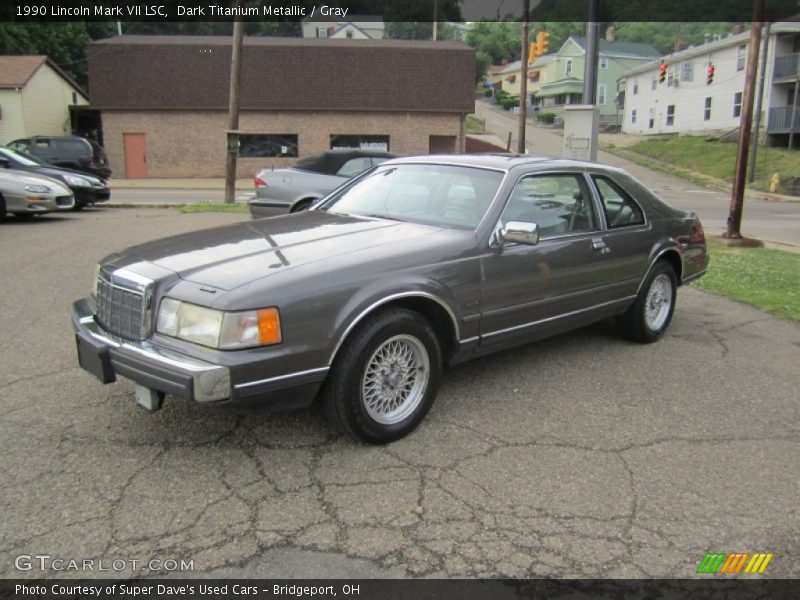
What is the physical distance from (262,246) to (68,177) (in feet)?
40.3

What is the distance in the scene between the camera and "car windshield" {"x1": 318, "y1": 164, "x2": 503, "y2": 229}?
4.50 m

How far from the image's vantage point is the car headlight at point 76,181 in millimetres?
14164

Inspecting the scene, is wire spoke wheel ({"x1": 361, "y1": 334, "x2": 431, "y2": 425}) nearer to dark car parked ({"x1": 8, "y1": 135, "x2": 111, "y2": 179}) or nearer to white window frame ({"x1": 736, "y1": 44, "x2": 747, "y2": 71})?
dark car parked ({"x1": 8, "y1": 135, "x2": 111, "y2": 179})

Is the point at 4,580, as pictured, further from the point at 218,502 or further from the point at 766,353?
the point at 766,353

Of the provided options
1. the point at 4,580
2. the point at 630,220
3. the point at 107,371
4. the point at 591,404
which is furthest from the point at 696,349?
the point at 4,580

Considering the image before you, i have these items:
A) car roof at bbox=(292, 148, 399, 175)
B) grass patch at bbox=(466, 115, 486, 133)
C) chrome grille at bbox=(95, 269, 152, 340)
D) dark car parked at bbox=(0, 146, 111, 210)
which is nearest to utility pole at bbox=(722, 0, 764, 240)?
car roof at bbox=(292, 148, 399, 175)

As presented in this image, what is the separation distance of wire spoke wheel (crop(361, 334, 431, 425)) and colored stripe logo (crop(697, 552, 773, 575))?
169 cm

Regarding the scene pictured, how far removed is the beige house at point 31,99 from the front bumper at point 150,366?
34631mm

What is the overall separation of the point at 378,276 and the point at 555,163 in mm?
2052

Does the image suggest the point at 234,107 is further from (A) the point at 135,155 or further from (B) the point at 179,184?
(A) the point at 135,155

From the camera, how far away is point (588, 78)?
1427cm

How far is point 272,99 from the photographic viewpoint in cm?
2995

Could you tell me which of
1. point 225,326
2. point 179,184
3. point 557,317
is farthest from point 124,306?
point 179,184

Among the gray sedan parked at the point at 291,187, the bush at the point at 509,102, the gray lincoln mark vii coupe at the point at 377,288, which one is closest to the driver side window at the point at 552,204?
the gray lincoln mark vii coupe at the point at 377,288
